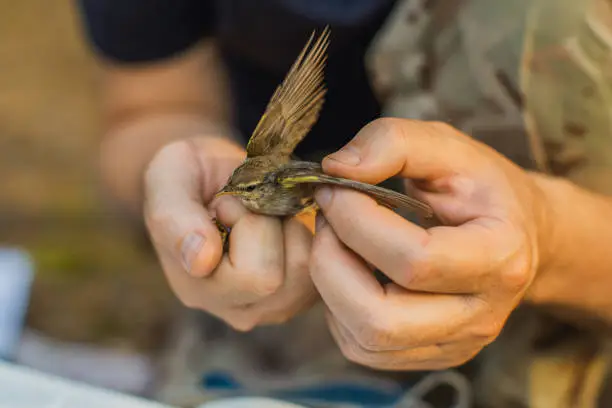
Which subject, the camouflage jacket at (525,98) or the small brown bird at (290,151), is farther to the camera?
the camouflage jacket at (525,98)

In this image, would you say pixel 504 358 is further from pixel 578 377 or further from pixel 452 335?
pixel 452 335

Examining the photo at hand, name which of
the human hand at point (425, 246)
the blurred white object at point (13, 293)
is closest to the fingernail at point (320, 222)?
the human hand at point (425, 246)

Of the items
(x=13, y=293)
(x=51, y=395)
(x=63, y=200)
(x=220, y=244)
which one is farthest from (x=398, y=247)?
(x=63, y=200)

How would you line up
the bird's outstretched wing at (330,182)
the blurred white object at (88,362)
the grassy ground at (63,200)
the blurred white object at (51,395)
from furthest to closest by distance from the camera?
the grassy ground at (63,200), the blurred white object at (88,362), the blurred white object at (51,395), the bird's outstretched wing at (330,182)

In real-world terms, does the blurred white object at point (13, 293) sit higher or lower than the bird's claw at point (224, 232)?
lower

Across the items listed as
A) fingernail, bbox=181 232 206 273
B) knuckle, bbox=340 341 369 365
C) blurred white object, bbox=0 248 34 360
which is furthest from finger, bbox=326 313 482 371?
blurred white object, bbox=0 248 34 360

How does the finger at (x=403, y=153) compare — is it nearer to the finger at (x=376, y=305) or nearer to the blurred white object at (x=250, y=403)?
the finger at (x=376, y=305)
